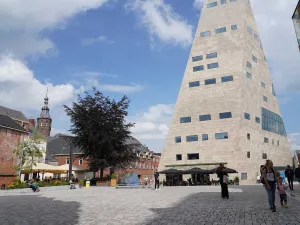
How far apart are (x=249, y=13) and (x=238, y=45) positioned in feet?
40.3

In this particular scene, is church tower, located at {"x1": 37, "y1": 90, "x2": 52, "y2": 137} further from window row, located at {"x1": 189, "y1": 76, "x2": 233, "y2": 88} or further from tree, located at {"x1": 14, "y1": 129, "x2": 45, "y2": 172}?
tree, located at {"x1": 14, "y1": 129, "x2": 45, "y2": 172}

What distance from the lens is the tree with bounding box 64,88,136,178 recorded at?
40.2 meters

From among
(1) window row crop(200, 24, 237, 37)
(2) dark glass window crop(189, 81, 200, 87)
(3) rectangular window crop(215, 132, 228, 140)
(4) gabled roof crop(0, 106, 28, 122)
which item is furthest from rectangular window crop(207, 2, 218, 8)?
(4) gabled roof crop(0, 106, 28, 122)

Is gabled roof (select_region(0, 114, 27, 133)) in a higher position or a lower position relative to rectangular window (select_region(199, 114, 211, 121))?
lower

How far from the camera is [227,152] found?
5038 centimetres

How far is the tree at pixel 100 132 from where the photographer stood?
40219mm

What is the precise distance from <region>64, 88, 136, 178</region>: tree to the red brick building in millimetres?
9998

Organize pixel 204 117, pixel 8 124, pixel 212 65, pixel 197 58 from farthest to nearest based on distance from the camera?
pixel 197 58
pixel 212 65
pixel 204 117
pixel 8 124

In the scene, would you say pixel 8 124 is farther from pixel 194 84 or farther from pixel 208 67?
pixel 208 67

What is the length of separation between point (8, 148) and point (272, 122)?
171ft

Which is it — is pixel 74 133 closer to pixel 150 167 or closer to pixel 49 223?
pixel 49 223

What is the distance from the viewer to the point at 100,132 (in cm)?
4056

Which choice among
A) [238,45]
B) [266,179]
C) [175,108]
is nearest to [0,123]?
[175,108]

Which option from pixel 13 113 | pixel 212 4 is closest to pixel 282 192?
pixel 212 4
